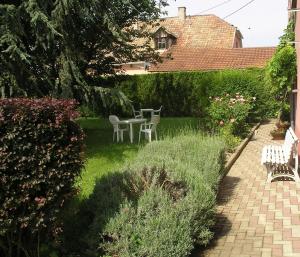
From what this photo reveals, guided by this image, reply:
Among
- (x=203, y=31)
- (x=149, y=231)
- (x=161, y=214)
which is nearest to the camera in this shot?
(x=149, y=231)

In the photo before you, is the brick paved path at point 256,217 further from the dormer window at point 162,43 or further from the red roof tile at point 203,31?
the red roof tile at point 203,31

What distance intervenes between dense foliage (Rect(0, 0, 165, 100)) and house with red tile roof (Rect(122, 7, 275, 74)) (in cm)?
1296

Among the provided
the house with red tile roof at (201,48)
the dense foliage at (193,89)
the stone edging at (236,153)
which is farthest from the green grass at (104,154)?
the house with red tile roof at (201,48)

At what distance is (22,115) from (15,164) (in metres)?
0.44

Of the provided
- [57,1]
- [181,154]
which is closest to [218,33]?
[57,1]

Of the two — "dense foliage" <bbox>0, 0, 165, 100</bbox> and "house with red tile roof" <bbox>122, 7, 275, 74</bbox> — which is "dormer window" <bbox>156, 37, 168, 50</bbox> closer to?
"house with red tile roof" <bbox>122, 7, 275, 74</bbox>

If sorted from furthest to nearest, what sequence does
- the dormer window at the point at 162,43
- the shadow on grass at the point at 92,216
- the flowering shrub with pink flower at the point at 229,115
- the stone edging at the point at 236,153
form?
the dormer window at the point at 162,43 < the flowering shrub with pink flower at the point at 229,115 < the stone edging at the point at 236,153 < the shadow on grass at the point at 92,216

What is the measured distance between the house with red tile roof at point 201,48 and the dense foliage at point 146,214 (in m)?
22.1

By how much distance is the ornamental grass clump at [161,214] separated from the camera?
423cm

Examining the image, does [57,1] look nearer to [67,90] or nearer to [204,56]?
[67,90]

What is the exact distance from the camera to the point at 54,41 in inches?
472

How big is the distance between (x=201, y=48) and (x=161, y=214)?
30330mm

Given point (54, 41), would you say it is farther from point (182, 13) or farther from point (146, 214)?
point (182, 13)

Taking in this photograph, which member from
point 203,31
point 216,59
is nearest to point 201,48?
point 216,59
